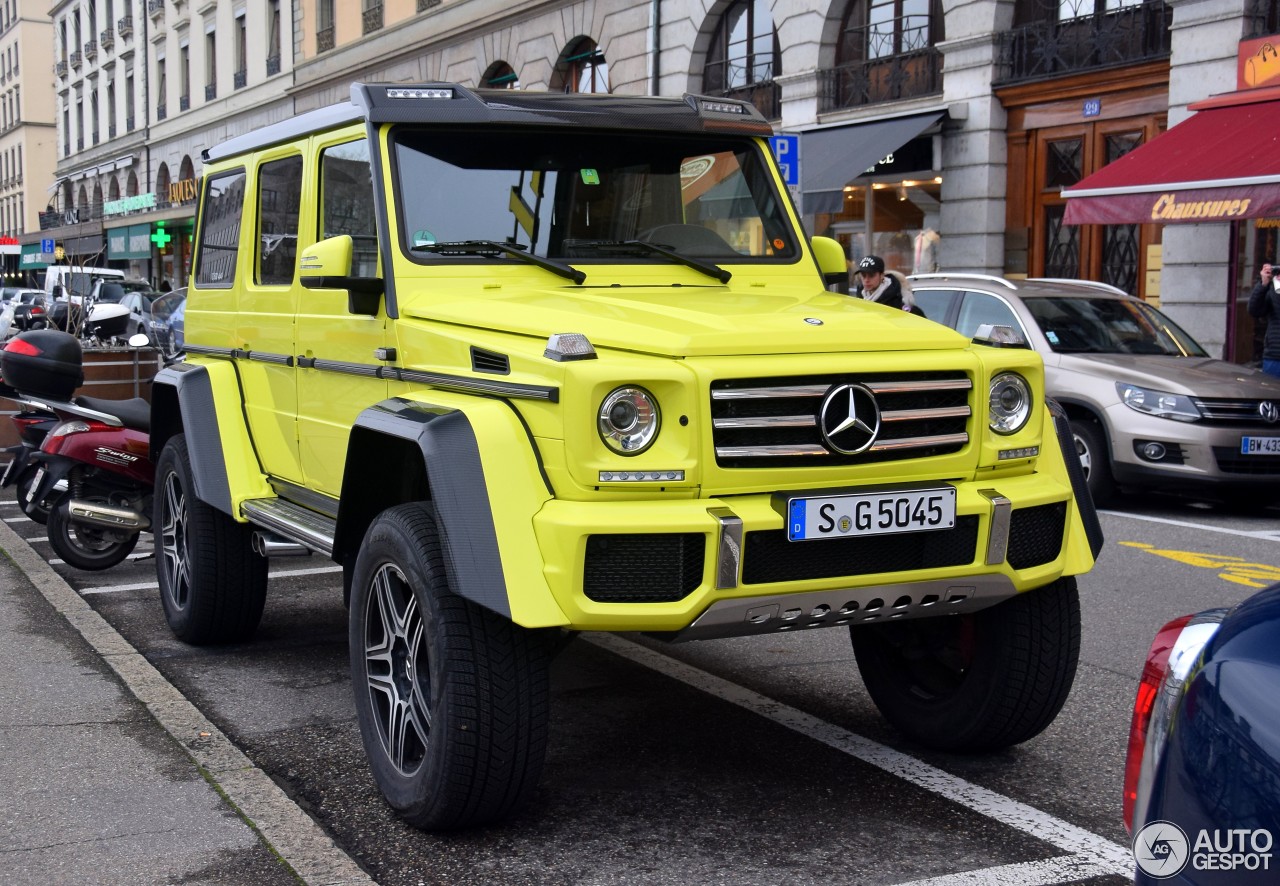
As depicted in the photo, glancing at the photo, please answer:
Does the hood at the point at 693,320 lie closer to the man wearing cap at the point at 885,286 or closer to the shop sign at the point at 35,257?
the man wearing cap at the point at 885,286

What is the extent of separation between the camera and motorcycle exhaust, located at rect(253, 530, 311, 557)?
5.54 m

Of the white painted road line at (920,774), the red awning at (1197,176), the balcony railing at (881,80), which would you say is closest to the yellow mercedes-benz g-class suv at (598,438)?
the white painted road line at (920,774)

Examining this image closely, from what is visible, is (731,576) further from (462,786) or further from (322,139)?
(322,139)

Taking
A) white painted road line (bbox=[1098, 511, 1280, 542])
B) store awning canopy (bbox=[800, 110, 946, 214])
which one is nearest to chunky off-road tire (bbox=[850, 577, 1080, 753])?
white painted road line (bbox=[1098, 511, 1280, 542])

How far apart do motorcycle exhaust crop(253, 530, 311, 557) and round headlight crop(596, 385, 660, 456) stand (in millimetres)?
1997

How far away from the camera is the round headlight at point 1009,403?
4.23 meters

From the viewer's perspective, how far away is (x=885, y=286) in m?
12.0

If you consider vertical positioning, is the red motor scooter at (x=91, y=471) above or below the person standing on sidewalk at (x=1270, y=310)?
below

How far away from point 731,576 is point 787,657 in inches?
105

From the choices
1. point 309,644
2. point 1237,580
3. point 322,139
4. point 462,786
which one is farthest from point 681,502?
point 1237,580

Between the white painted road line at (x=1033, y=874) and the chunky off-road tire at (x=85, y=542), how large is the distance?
212 inches

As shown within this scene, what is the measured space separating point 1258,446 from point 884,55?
12647 mm

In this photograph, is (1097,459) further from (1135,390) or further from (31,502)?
(31,502)

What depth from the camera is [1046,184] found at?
19828 millimetres
